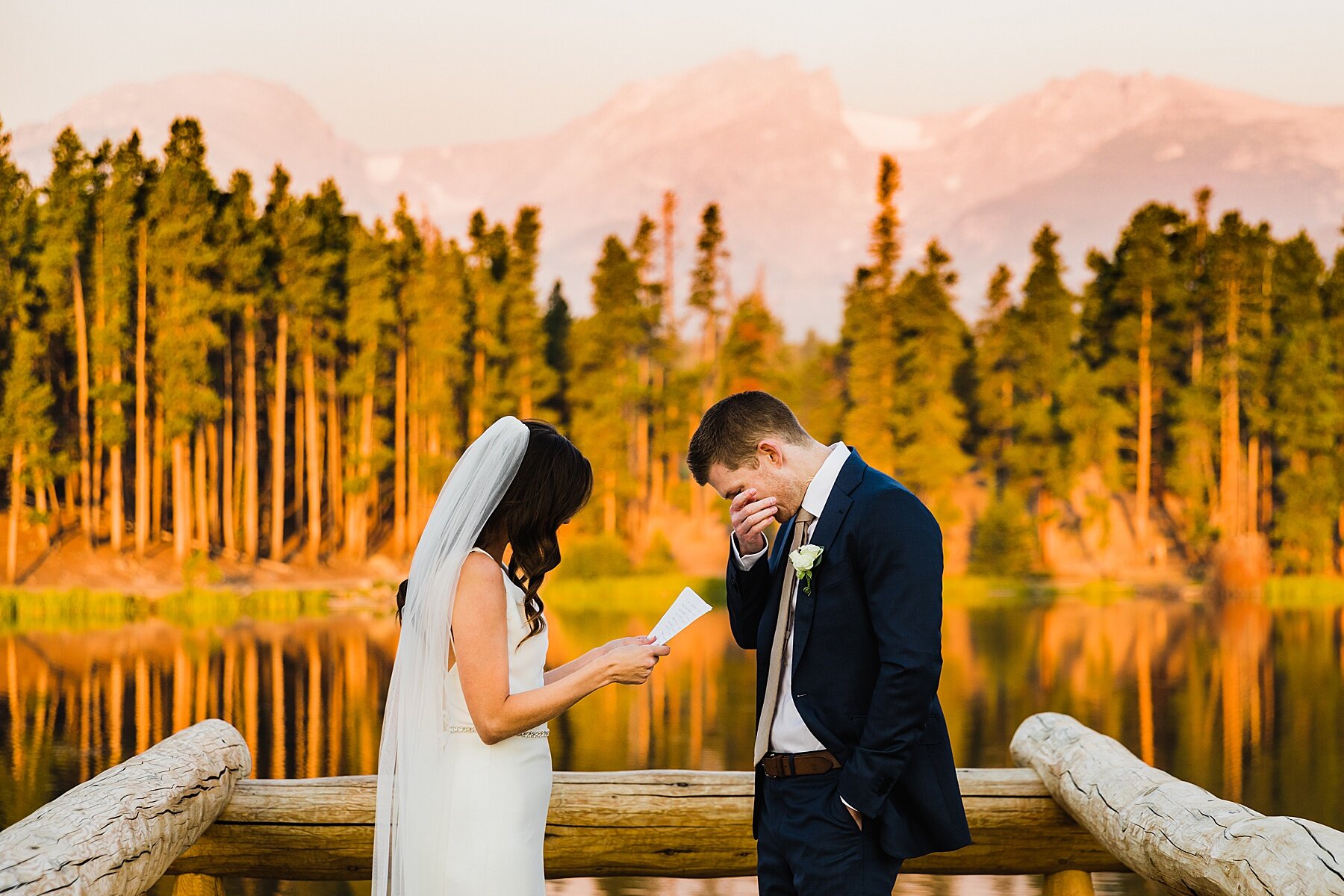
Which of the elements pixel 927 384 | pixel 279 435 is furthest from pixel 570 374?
pixel 927 384

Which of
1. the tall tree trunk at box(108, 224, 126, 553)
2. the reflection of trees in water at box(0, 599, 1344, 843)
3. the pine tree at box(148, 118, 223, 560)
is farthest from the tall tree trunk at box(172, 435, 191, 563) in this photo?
the reflection of trees in water at box(0, 599, 1344, 843)

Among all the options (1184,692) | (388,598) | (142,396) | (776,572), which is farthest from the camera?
(142,396)

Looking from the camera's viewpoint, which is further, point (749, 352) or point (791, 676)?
point (749, 352)

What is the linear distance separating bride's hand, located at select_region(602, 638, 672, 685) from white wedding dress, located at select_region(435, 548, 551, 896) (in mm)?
214

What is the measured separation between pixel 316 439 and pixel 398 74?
63.4m

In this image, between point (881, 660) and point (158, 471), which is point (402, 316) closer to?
point (158, 471)

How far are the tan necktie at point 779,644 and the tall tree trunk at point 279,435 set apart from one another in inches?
1340

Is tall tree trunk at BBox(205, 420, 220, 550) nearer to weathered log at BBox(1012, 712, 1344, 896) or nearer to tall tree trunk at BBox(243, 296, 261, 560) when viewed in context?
tall tree trunk at BBox(243, 296, 261, 560)

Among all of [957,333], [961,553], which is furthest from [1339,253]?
[961,553]

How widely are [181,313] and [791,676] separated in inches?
1322

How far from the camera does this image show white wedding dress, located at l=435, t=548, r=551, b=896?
12.0ft

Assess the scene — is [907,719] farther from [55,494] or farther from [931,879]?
[55,494]

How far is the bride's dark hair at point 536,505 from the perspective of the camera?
3553mm

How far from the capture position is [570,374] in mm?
42156
